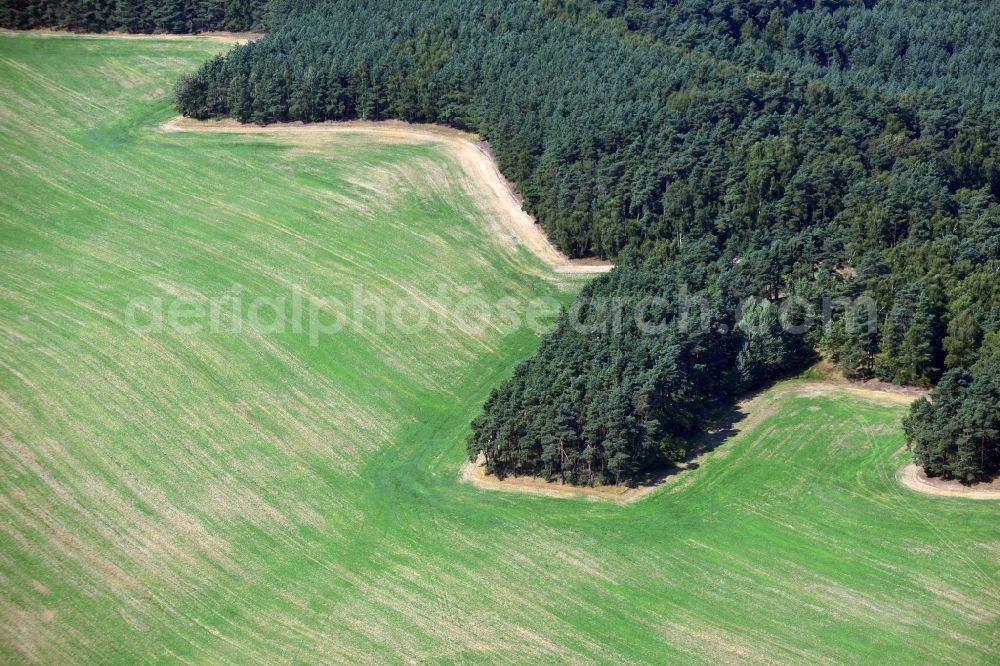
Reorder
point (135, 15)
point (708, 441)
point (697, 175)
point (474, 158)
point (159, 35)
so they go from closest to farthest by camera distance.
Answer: point (708, 441) → point (697, 175) → point (474, 158) → point (135, 15) → point (159, 35)

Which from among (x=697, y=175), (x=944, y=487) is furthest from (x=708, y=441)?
(x=697, y=175)

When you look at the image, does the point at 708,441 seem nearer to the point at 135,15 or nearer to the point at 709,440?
the point at 709,440

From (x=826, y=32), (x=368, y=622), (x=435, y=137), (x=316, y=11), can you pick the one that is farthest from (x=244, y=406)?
(x=826, y=32)

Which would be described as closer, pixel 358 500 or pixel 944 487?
pixel 944 487

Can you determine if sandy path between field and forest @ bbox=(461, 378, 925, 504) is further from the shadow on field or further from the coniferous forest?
the coniferous forest
